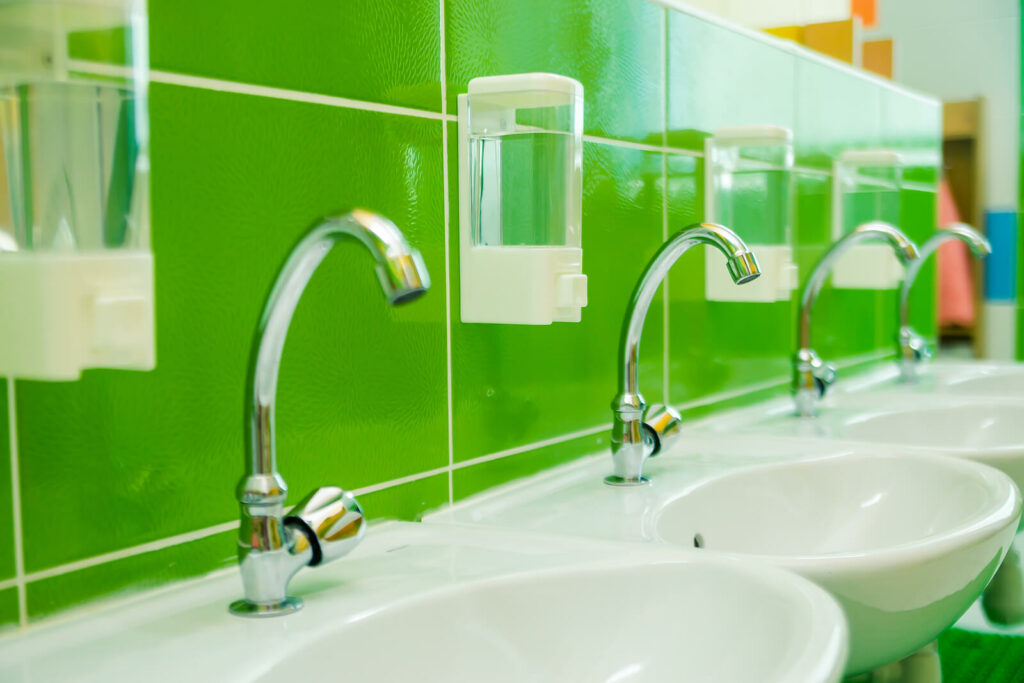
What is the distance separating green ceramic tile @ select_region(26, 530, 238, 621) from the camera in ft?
2.02

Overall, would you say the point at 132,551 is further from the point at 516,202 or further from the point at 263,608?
the point at 516,202

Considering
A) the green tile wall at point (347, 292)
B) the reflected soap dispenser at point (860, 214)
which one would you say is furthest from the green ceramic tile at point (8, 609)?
the reflected soap dispenser at point (860, 214)

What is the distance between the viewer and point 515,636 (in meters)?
0.71

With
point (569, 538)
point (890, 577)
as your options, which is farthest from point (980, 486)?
point (569, 538)

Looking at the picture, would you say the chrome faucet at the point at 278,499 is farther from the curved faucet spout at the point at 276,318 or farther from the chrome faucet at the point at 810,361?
the chrome faucet at the point at 810,361

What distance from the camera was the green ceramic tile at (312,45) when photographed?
685 millimetres

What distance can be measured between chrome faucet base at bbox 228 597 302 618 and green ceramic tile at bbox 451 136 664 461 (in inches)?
12.7

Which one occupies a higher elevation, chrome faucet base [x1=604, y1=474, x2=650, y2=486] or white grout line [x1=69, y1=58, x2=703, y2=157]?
white grout line [x1=69, y1=58, x2=703, y2=157]

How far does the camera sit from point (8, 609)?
0.60 m

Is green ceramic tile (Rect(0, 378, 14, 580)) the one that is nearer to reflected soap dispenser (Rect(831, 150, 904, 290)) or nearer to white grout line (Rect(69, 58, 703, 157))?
white grout line (Rect(69, 58, 703, 157))

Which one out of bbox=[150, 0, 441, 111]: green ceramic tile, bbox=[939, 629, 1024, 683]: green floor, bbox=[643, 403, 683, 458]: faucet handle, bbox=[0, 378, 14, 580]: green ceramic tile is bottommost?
bbox=[939, 629, 1024, 683]: green floor

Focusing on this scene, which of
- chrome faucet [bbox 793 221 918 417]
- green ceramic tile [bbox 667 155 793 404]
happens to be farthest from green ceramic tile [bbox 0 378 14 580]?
chrome faucet [bbox 793 221 918 417]

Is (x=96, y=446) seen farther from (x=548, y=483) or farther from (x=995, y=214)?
(x=995, y=214)

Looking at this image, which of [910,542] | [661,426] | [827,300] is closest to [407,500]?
[661,426]
